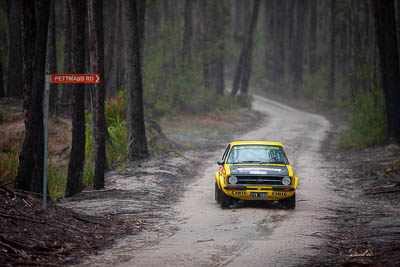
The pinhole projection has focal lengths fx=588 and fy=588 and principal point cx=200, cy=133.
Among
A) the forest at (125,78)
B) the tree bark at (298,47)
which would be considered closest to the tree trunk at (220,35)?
the forest at (125,78)

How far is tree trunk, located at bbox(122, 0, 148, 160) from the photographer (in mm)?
21806

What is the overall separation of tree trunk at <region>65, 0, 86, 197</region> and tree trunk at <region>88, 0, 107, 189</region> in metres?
0.55

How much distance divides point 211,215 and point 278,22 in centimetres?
6096

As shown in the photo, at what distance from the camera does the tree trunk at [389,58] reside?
986 inches

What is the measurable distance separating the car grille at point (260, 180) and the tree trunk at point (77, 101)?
4.73 m

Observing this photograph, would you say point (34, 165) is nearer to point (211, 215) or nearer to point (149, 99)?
point (211, 215)

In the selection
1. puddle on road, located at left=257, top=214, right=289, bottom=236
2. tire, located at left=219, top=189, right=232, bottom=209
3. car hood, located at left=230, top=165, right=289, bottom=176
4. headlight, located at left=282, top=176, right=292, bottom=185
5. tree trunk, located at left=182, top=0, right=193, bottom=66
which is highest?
tree trunk, located at left=182, top=0, right=193, bottom=66

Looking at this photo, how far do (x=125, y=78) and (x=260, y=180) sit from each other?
14.9 metres

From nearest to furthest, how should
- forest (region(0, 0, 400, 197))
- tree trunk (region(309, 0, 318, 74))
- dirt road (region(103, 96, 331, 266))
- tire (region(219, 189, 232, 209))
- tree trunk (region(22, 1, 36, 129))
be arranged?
dirt road (region(103, 96, 331, 266)) < tree trunk (region(22, 1, 36, 129)) < tire (region(219, 189, 232, 209)) < forest (region(0, 0, 400, 197)) < tree trunk (region(309, 0, 318, 74))

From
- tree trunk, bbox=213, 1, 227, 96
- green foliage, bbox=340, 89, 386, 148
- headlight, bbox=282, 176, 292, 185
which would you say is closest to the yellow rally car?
headlight, bbox=282, 176, 292, 185

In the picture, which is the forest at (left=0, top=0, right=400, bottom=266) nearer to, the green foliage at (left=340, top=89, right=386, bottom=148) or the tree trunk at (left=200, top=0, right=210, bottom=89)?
the green foliage at (left=340, top=89, right=386, bottom=148)

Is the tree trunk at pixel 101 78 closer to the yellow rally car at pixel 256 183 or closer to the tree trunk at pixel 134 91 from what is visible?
the yellow rally car at pixel 256 183

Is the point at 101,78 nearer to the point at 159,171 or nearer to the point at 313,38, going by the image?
the point at 159,171

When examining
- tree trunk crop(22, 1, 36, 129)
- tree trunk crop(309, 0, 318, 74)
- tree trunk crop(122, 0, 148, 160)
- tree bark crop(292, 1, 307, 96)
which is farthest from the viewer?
tree trunk crop(309, 0, 318, 74)
